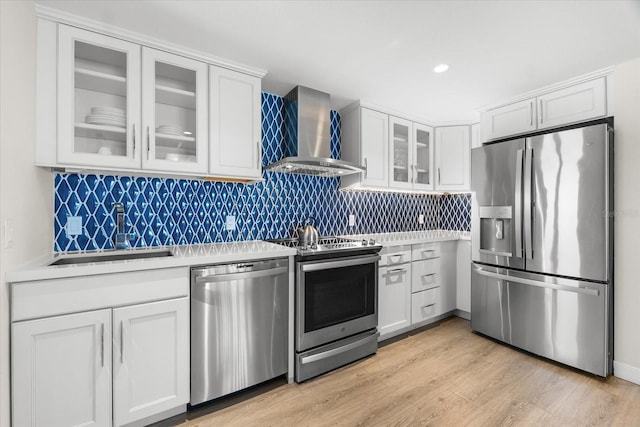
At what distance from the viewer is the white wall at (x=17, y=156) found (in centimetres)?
132

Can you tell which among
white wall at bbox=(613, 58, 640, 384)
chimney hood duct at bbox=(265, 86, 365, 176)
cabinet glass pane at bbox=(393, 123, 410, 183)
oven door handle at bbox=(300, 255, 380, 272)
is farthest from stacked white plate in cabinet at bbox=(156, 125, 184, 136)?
white wall at bbox=(613, 58, 640, 384)

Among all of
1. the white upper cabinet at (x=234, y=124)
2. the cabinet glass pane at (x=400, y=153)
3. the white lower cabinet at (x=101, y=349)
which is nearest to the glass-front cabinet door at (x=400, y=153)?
the cabinet glass pane at (x=400, y=153)

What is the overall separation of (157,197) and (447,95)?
9.50 feet

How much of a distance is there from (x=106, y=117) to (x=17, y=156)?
544 millimetres

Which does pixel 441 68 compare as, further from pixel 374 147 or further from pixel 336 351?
Answer: pixel 336 351

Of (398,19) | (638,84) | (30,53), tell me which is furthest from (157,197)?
(638,84)

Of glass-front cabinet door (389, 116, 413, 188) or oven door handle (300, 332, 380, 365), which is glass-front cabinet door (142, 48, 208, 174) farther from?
glass-front cabinet door (389, 116, 413, 188)

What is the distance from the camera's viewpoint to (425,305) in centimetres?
326

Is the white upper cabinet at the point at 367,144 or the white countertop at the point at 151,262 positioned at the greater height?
the white upper cabinet at the point at 367,144

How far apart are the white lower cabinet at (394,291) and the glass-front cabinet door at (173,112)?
194 cm

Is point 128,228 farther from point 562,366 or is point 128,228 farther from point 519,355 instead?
point 562,366

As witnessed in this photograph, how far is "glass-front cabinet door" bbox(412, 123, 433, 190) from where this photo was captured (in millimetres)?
3621

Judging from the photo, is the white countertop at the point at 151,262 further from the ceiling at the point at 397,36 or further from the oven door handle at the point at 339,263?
the ceiling at the point at 397,36

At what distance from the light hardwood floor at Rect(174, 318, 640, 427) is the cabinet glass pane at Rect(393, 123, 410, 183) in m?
1.96
